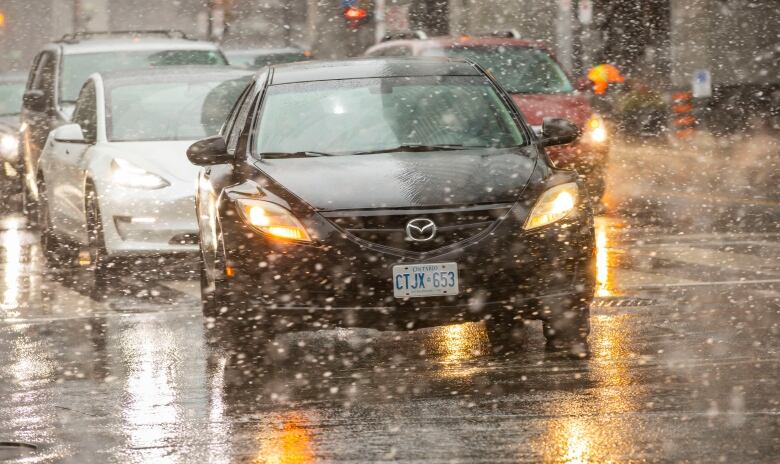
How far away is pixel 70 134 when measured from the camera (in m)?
12.3

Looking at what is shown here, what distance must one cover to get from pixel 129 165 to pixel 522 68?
6.49 m

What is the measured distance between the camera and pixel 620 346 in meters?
8.52

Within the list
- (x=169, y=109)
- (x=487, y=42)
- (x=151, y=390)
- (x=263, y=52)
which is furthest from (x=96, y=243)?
(x=263, y=52)

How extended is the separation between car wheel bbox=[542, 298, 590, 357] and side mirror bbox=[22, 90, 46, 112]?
7811 millimetres

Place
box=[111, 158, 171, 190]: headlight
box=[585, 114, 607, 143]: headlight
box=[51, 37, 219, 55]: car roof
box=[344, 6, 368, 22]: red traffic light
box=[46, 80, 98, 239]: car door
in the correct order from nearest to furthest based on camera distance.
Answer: box=[111, 158, 171, 190]: headlight
box=[46, 80, 98, 239]: car door
box=[585, 114, 607, 143]: headlight
box=[51, 37, 219, 55]: car roof
box=[344, 6, 368, 22]: red traffic light

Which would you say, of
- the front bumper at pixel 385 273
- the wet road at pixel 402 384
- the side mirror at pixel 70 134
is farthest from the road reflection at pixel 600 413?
the side mirror at pixel 70 134

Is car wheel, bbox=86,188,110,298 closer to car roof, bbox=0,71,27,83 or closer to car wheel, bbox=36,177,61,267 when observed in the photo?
car wheel, bbox=36,177,61,267

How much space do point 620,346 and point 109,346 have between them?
2.75 m

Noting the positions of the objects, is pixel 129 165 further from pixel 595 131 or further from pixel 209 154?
pixel 595 131

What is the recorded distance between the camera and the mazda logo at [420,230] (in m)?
7.85

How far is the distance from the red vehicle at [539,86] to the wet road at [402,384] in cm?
372

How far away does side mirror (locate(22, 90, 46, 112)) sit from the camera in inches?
588

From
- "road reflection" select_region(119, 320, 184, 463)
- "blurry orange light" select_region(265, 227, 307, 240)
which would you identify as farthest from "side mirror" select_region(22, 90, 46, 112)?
"blurry orange light" select_region(265, 227, 307, 240)

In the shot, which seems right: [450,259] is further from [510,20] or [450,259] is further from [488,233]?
[510,20]
